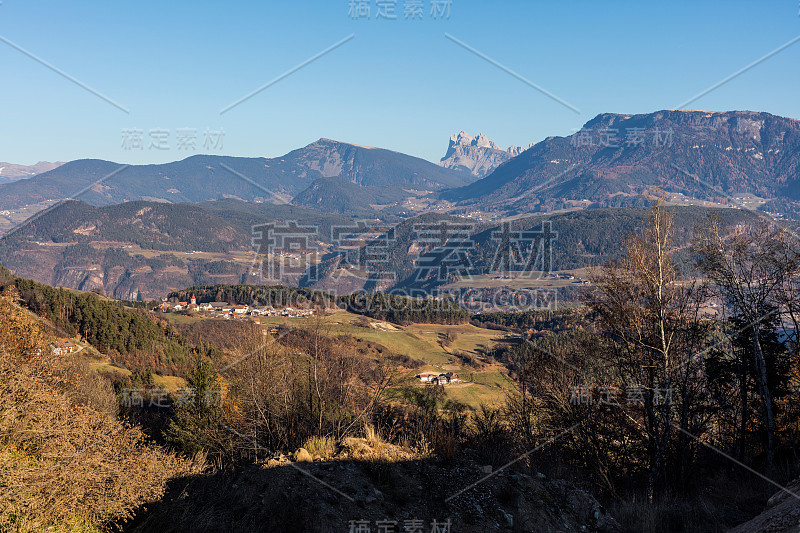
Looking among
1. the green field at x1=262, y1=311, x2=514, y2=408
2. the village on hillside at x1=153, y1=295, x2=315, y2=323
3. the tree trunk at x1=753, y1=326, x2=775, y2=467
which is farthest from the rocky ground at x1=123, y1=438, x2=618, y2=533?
the village on hillside at x1=153, y1=295, x2=315, y2=323

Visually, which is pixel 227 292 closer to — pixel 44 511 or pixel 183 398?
pixel 183 398

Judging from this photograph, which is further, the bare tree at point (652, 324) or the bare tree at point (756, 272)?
the bare tree at point (756, 272)

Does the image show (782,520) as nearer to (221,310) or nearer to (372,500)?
(372,500)

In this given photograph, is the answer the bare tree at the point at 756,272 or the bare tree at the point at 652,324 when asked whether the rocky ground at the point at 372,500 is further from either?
the bare tree at the point at 756,272

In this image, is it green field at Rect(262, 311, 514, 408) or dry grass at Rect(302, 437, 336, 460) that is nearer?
dry grass at Rect(302, 437, 336, 460)

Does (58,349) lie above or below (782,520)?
below

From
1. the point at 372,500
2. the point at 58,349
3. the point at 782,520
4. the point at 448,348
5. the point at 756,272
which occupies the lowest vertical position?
the point at 448,348

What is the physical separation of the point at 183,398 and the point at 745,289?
2712cm

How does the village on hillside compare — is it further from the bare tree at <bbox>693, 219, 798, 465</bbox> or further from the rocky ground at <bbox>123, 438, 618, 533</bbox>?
the rocky ground at <bbox>123, 438, 618, 533</bbox>

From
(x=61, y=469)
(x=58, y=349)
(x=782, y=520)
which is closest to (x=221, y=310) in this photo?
(x=58, y=349)

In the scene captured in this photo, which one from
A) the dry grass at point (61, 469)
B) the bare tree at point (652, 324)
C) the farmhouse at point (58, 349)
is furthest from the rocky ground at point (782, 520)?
the farmhouse at point (58, 349)

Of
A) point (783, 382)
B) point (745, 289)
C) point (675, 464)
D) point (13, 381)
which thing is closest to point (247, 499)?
point (13, 381)

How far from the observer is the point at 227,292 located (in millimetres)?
142125

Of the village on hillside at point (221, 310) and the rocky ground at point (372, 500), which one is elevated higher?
the rocky ground at point (372, 500)
